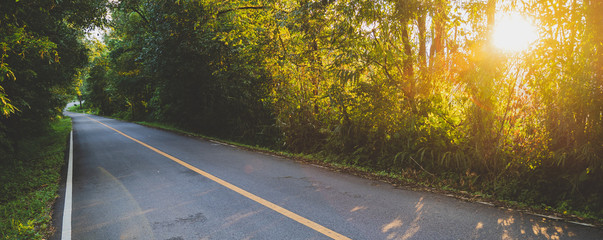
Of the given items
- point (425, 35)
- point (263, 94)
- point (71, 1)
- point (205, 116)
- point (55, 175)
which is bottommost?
point (55, 175)

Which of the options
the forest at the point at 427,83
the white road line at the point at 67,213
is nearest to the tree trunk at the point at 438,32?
the forest at the point at 427,83

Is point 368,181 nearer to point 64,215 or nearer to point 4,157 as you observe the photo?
point 64,215

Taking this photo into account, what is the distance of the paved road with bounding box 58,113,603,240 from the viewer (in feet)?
12.2

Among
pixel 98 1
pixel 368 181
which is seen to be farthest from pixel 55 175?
pixel 368 181

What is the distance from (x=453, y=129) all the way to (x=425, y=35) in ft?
7.41

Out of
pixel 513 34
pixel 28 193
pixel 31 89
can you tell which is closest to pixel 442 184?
pixel 513 34

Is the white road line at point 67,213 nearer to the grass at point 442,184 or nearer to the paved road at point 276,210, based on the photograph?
the paved road at point 276,210

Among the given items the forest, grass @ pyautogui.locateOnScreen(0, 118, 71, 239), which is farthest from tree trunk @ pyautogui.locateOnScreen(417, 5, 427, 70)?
grass @ pyautogui.locateOnScreen(0, 118, 71, 239)

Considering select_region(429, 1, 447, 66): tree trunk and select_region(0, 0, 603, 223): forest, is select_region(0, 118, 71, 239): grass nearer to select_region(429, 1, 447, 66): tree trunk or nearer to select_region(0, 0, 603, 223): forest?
select_region(0, 0, 603, 223): forest

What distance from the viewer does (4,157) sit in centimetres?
982

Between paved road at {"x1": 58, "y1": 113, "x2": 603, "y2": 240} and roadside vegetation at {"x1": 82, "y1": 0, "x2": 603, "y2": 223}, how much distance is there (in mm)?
1251

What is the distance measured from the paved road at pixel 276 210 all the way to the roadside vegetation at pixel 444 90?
125 centimetres

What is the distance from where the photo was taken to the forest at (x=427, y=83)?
15.1 ft

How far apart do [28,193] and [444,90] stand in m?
9.24
